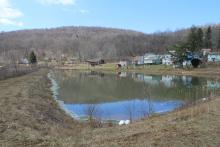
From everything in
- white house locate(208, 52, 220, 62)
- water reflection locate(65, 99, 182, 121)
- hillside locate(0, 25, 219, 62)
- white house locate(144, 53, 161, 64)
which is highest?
hillside locate(0, 25, 219, 62)

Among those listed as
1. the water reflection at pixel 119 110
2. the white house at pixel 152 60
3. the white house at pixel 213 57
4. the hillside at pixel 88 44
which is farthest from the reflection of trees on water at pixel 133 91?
the hillside at pixel 88 44

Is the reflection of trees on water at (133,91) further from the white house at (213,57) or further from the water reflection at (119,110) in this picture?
the white house at (213,57)

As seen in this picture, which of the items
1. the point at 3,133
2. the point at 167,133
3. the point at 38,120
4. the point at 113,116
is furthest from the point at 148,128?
the point at 113,116

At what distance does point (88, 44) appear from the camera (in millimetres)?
178500

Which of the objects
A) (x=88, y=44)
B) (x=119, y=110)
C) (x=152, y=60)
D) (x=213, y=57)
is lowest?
(x=119, y=110)

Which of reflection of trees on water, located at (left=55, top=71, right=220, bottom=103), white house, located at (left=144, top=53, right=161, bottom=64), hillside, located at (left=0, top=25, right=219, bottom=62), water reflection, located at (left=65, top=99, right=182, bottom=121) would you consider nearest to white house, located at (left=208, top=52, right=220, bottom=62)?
white house, located at (left=144, top=53, right=161, bottom=64)

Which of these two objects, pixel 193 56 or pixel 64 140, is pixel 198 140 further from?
pixel 193 56

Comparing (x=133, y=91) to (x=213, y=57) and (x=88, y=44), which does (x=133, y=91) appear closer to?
(x=213, y=57)

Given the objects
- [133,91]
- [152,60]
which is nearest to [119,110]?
[133,91]

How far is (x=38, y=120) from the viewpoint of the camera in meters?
15.2

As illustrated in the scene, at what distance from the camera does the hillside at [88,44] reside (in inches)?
5669

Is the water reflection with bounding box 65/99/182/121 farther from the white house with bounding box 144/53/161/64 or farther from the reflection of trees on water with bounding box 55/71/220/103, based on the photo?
the white house with bounding box 144/53/161/64

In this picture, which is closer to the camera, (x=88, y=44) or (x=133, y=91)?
(x=133, y=91)

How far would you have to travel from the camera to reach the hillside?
144 metres
